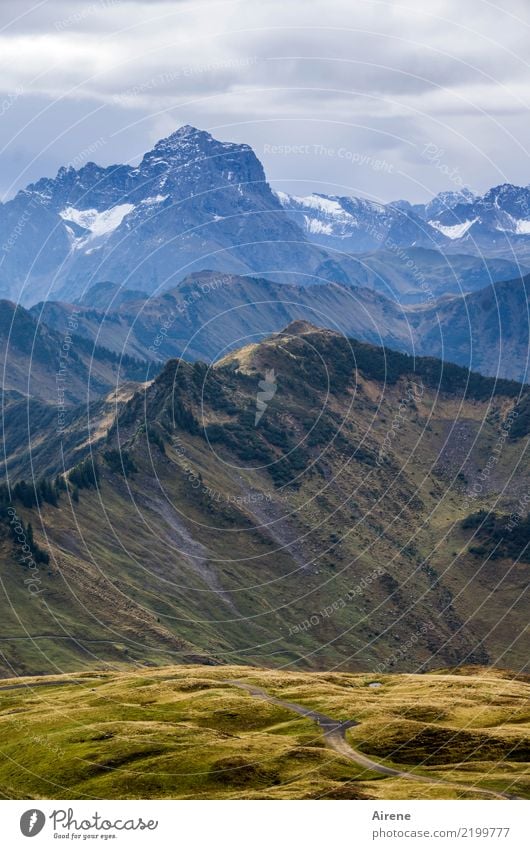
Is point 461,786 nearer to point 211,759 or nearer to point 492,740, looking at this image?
point 492,740

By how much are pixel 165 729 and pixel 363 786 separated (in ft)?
152

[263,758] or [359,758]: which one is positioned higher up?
[263,758]

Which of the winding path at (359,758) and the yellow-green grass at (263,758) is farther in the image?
the yellow-green grass at (263,758)

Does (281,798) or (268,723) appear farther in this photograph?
(268,723)

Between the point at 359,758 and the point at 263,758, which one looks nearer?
the point at 263,758

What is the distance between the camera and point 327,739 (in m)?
184

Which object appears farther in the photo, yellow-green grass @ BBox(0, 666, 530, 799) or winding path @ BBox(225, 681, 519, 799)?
yellow-green grass @ BBox(0, 666, 530, 799)
